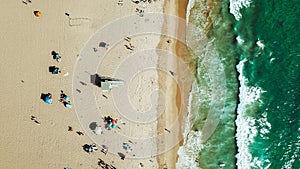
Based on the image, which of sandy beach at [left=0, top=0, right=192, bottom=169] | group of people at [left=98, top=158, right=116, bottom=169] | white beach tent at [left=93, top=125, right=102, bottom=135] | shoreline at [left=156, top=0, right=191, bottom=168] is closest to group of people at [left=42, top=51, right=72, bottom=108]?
sandy beach at [left=0, top=0, right=192, bottom=169]

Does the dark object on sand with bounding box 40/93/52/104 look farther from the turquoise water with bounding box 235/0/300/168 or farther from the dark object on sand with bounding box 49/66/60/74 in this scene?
the turquoise water with bounding box 235/0/300/168

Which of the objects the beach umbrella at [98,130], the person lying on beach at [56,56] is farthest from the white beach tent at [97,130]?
the person lying on beach at [56,56]

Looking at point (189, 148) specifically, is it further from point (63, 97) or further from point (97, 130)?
point (63, 97)

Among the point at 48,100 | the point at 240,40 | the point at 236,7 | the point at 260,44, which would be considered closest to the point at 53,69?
the point at 48,100

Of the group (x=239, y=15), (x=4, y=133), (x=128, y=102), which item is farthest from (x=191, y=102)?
(x=4, y=133)

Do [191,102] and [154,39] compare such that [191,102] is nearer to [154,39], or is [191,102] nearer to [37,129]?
[154,39]

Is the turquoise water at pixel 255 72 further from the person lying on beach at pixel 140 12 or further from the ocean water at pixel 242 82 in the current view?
the person lying on beach at pixel 140 12
